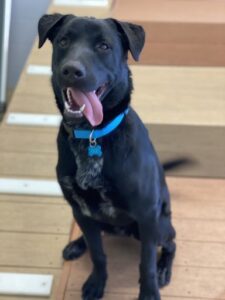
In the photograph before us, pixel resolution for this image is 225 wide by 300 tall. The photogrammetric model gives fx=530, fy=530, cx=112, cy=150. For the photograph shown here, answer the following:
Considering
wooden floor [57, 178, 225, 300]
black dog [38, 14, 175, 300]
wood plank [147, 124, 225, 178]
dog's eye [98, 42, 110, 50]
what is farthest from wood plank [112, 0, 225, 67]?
dog's eye [98, 42, 110, 50]

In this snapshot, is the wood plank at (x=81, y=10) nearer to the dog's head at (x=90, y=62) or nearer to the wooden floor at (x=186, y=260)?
the wooden floor at (x=186, y=260)

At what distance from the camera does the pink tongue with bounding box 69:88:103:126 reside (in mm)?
1430

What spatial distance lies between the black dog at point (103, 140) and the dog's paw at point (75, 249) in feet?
0.70

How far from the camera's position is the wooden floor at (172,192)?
1.91 meters

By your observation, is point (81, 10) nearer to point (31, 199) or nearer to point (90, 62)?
point (31, 199)

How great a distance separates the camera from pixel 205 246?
2.03 m

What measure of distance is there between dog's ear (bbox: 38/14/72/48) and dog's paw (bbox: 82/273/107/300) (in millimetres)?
824

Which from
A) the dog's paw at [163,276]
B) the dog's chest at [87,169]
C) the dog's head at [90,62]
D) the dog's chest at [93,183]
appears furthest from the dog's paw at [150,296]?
the dog's head at [90,62]

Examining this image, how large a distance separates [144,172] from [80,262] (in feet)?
1.84

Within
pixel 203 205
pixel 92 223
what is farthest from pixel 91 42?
pixel 203 205

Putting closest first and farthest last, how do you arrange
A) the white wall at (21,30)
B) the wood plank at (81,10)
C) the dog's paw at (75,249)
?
the dog's paw at (75,249), the wood plank at (81,10), the white wall at (21,30)

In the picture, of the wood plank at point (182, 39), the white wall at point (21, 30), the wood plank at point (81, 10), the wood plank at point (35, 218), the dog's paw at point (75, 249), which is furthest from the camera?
the white wall at point (21, 30)

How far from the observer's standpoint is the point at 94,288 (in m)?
1.82

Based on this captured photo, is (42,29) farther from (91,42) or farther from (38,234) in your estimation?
(38,234)
